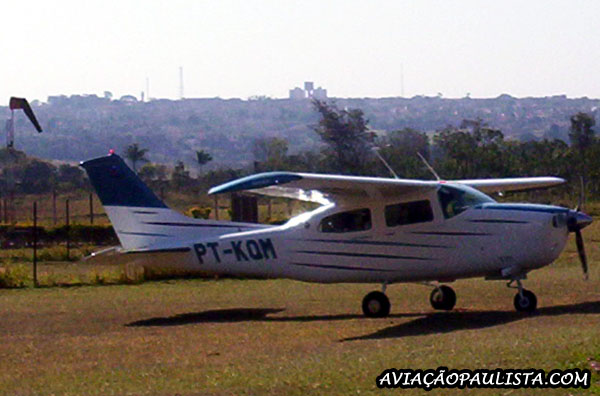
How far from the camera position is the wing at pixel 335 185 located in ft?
46.4

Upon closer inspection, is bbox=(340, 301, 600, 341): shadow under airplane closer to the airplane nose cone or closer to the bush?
the airplane nose cone

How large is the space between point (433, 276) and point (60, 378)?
6756 millimetres

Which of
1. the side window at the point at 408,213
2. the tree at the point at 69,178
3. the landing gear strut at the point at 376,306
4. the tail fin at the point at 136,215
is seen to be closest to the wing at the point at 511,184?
the side window at the point at 408,213

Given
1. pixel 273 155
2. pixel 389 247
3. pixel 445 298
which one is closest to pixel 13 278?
pixel 389 247

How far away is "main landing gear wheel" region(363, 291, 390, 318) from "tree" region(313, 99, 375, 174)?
30.0m

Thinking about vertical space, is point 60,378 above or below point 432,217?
below

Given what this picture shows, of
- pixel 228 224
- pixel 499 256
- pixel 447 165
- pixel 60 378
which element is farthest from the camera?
pixel 447 165

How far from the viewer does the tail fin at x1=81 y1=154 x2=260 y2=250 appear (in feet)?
59.9

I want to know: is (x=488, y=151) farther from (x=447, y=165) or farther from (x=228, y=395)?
(x=228, y=395)

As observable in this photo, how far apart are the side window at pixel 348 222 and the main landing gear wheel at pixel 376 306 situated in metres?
1.09

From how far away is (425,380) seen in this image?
9602 mm

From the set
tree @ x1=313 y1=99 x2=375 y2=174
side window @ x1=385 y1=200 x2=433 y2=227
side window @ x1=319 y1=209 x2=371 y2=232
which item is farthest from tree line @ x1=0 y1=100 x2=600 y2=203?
side window @ x1=385 y1=200 x2=433 y2=227

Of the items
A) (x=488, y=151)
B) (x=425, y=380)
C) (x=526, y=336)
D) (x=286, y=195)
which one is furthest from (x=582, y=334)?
(x=488, y=151)

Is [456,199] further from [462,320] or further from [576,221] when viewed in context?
[462,320]
